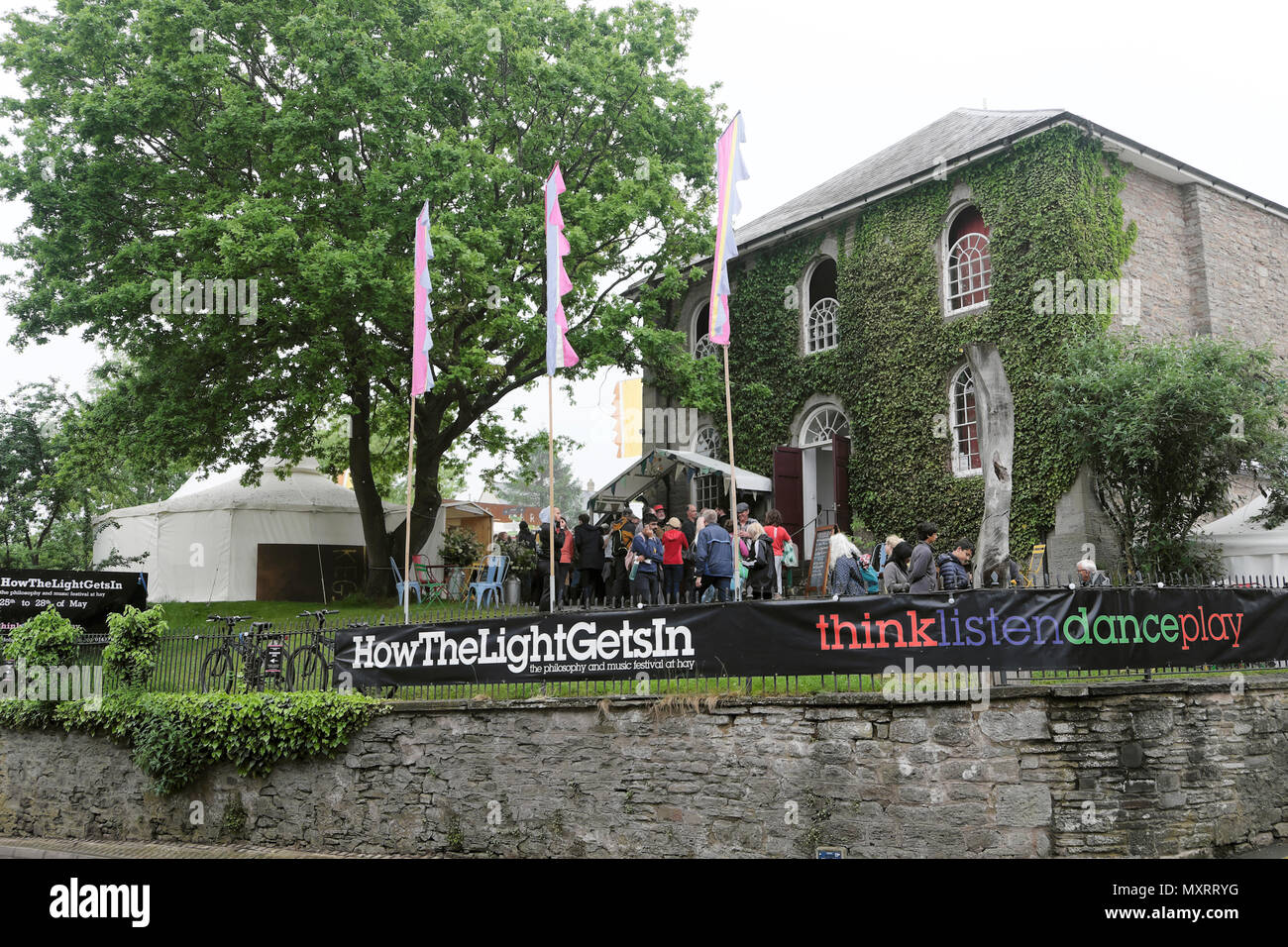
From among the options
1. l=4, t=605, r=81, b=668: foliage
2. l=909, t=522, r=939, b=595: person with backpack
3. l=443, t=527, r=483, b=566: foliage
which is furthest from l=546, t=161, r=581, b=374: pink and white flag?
l=443, t=527, r=483, b=566: foliage

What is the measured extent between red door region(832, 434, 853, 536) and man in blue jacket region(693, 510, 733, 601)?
8624 mm

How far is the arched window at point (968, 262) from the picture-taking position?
19.6 metres

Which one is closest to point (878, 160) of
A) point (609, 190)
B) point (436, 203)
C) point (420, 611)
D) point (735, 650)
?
point (609, 190)

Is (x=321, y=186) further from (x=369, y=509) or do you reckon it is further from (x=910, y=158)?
(x=910, y=158)

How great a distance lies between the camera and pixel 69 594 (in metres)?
15.8

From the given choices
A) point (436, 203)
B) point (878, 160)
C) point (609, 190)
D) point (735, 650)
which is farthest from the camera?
point (878, 160)

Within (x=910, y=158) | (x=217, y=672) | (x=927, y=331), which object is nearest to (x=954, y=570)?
(x=217, y=672)

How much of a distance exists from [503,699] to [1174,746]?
261 inches

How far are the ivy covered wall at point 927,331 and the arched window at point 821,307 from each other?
0.38m

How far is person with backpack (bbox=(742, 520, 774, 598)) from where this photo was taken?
46.1 feet

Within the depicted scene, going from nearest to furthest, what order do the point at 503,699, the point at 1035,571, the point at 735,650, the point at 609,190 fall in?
the point at 735,650 < the point at 503,699 < the point at 1035,571 < the point at 609,190

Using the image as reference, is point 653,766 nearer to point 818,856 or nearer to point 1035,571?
point 818,856

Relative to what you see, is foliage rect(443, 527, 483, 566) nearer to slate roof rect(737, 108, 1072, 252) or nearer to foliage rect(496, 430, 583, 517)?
slate roof rect(737, 108, 1072, 252)

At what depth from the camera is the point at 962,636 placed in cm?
912
